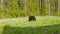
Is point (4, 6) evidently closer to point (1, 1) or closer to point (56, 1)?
point (1, 1)

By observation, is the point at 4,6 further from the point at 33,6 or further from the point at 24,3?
the point at 33,6

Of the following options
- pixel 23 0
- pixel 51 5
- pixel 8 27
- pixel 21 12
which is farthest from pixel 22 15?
pixel 8 27

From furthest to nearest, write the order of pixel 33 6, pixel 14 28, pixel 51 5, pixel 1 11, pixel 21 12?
pixel 51 5
pixel 33 6
pixel 21 12
pixel 1 11
pixel 14 28

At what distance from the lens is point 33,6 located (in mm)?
14414

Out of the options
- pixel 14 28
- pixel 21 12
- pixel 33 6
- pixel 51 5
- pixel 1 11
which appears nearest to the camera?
pixel 14 28

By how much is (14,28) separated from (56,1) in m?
12.0

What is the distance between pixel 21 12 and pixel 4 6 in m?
1.42

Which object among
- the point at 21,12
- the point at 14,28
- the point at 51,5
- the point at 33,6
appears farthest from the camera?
the point at 51,5

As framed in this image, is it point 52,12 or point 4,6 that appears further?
point 52,12

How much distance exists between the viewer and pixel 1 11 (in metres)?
12.2

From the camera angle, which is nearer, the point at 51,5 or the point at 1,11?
the point at 1,11

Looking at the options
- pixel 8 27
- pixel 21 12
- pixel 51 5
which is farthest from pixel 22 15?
pixel 8 27

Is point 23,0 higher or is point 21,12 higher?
point 23,0

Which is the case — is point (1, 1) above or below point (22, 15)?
above
